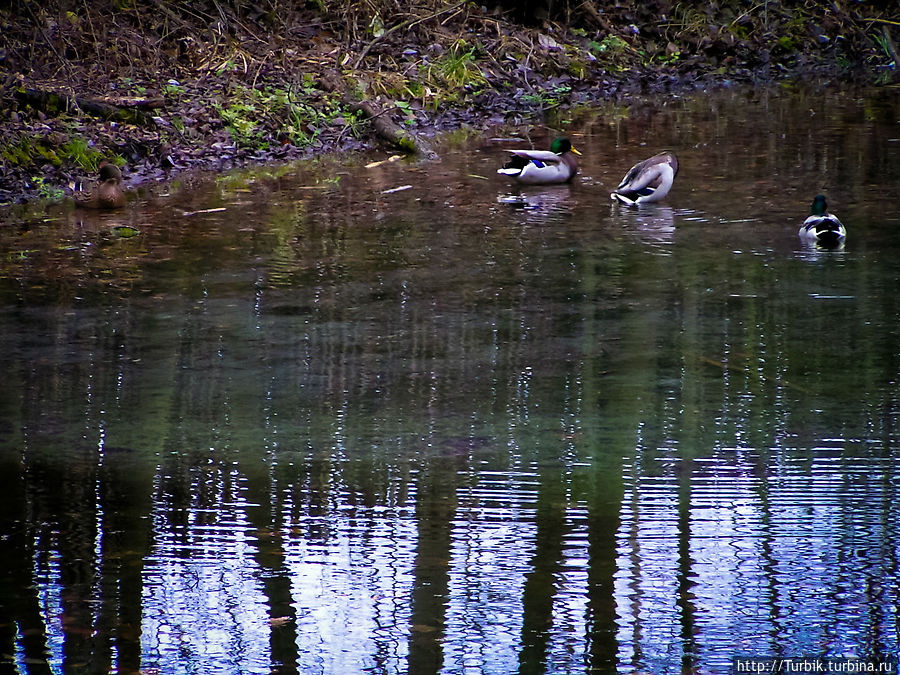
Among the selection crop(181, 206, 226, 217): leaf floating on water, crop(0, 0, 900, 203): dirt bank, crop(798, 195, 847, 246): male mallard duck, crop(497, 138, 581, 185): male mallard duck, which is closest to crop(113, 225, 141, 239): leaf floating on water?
crop(181, 206, 226, 217): leaf floating on water

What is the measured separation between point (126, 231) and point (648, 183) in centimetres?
442

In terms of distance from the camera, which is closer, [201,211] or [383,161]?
[201,211]

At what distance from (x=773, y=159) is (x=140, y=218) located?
6198 millimetres

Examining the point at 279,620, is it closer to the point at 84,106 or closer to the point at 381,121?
the point at 84,106

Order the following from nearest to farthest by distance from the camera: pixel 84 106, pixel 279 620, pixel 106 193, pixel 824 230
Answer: pixel 279 620, pixel 824 230, pixel 106 193, pixel 84 106

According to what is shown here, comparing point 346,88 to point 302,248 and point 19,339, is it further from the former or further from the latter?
point 19,339

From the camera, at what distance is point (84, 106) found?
13.5 m

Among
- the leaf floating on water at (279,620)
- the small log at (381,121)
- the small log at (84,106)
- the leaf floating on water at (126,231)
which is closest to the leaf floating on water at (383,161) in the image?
the small log at (381,121)

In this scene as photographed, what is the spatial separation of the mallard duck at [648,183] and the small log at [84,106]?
5.90 metres

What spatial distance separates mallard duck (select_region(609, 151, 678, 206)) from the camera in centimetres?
1029

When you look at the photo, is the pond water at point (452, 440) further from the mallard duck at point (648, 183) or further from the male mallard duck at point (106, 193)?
the male mallard duck at point (106, 193)

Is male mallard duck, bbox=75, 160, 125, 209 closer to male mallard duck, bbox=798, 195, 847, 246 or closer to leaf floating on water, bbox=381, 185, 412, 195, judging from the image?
leaf floating on water, bbox=381, 185, 412, 195

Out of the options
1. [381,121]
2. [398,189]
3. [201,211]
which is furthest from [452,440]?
[381,121]

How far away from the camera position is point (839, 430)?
553cm
